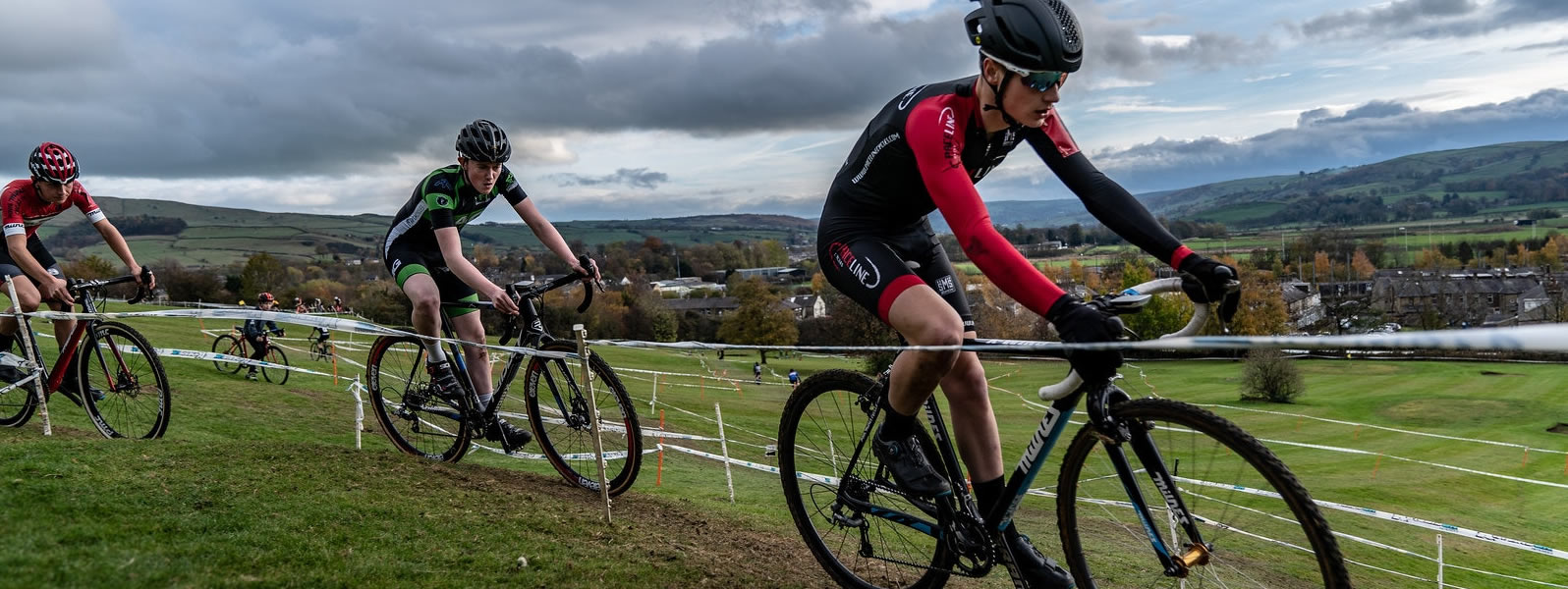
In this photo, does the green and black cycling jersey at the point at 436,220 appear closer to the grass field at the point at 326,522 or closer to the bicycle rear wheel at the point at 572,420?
the bicycle rear wheel at the point at 572,420

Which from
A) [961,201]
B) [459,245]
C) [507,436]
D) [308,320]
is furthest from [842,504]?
[308,320]

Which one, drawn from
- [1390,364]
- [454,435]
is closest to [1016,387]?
[1390,364]

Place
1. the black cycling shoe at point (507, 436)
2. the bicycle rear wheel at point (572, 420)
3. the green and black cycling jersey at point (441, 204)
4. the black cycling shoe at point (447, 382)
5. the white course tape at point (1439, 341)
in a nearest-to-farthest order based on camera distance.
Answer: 1. the white course tape at point (1439, 341)
2. the bicycle rear wheel at point (572, 420)
3. the green and black cycling jersey at point (441, 204)
4. the black cycling shoe at point (507, 436)
5. the black cycling shoe at point (447, 382)

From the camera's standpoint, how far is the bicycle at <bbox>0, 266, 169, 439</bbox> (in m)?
7.40

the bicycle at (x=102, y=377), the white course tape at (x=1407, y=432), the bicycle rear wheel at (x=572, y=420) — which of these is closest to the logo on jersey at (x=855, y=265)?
the bicycle rear wheel at (x=572, y=420)

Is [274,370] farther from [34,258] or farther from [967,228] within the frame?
[967,228]

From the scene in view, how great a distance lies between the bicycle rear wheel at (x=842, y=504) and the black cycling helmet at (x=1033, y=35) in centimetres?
168

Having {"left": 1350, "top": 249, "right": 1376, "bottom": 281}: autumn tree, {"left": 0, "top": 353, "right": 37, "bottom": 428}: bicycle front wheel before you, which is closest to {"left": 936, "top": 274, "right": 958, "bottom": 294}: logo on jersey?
{"left": 0, "top": 353, "right": 37, "bottom": 428}: bicycle front wheel

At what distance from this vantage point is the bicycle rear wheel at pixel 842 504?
4461mm

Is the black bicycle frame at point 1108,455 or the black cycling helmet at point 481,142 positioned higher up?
the black cycling helmet at point 481,142

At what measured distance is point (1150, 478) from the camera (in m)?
3.29

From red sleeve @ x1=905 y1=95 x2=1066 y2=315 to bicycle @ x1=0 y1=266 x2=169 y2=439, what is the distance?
6783 mm

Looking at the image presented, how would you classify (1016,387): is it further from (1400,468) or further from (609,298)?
(609,298)

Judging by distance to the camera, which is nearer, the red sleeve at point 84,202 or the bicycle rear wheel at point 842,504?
the bicycle rear wheel at point 842,504
